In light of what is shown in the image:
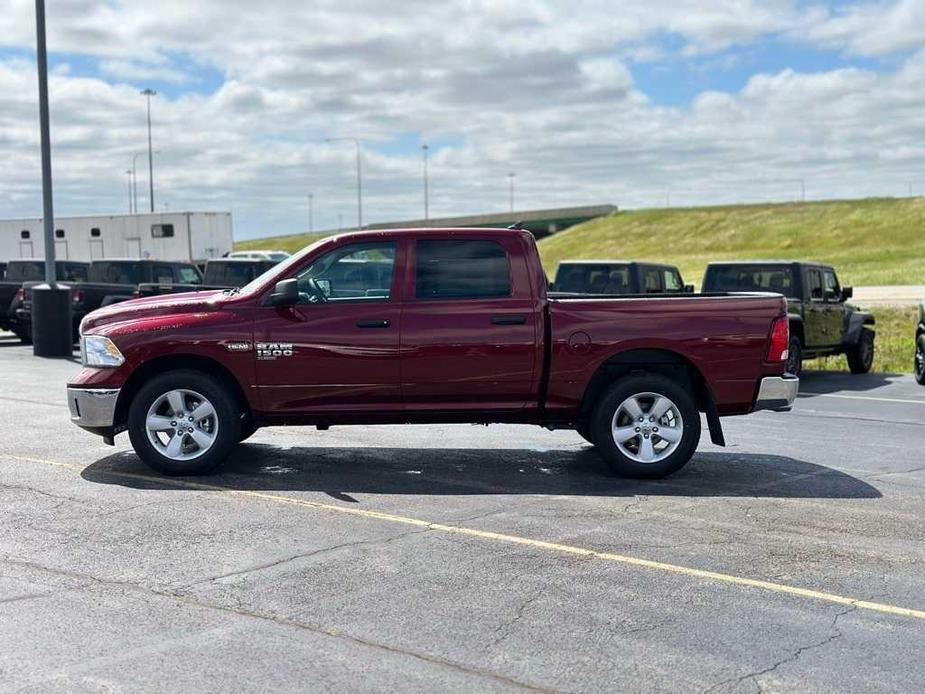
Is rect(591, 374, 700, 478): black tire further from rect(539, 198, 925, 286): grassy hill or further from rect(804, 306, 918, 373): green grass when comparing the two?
rect(539, 198, 925, 286): grassy hill

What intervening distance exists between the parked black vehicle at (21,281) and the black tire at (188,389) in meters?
16.9

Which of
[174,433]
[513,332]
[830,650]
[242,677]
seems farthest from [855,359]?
[242,677]

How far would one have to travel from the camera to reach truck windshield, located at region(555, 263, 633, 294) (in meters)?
18.7

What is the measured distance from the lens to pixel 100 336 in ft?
28.8

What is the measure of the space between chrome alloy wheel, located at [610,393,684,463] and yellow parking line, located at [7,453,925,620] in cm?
216

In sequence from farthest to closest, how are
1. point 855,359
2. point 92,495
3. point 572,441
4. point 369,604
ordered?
1. point 855,359
2. point 572,441
3. point 92,495
4. point 369,604

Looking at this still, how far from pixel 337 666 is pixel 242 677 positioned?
386 millimetres

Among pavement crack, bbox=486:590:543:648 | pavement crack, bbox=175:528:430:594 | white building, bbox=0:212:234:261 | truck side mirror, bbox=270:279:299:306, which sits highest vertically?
white building, bbox=0:212:234:261

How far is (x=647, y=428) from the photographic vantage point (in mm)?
8836

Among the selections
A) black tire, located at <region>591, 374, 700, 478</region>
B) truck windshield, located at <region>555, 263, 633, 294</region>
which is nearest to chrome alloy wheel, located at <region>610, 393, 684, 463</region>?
black tire, located at <region>591, 374, 700, 478</region>

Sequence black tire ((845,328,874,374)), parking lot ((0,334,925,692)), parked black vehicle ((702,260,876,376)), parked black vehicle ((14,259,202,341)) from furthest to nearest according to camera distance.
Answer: parked black vehicle ((14,259,202,341)), black tire ((845,328,874,374)), parked black vehicle ((702,260,876,376)), parking lot ((0,334,925,692))

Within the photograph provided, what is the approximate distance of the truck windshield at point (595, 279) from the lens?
18688 millimetres

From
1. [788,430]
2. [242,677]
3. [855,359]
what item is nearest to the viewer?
[242,677]

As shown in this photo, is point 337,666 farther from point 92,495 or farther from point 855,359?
point 855,359
